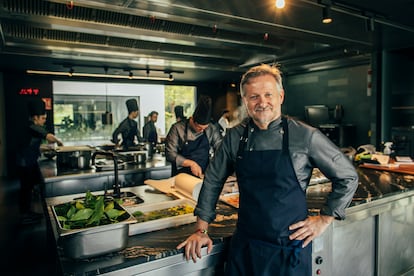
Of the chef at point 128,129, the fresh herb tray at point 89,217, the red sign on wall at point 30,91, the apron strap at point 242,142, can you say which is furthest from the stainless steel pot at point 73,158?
the red sign on wall at point 30,91

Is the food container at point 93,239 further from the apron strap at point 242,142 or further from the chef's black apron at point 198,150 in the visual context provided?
the chef's black apron at point 198,150

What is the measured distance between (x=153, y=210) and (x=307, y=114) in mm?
6454

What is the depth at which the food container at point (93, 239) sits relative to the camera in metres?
1.22

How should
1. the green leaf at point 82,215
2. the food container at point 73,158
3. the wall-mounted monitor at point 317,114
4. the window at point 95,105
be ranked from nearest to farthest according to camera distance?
the green leaf at point 82,215 < the food container at point 73,158 < the wall-mounted monitor at point 317,114 < the window at point 95,105

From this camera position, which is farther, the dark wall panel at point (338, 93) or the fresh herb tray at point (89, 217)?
the dark wall panel at point (338, 93)

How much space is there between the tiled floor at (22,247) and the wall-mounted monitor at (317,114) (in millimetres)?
5979

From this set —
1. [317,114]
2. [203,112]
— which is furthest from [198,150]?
[317,114]

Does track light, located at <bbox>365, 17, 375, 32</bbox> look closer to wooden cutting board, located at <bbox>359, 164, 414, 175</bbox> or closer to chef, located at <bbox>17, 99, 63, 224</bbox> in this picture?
wooden cutting board, located at <bbox>359, 164, 414, 175</bbox>

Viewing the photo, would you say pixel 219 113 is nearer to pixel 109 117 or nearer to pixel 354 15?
pixel 109 117

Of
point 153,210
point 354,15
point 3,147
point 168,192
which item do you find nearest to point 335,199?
point 153,210

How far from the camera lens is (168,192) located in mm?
2289

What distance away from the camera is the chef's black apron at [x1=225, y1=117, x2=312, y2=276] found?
1.35 meters

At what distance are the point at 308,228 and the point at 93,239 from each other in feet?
3.04

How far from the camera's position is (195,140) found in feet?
10.3
